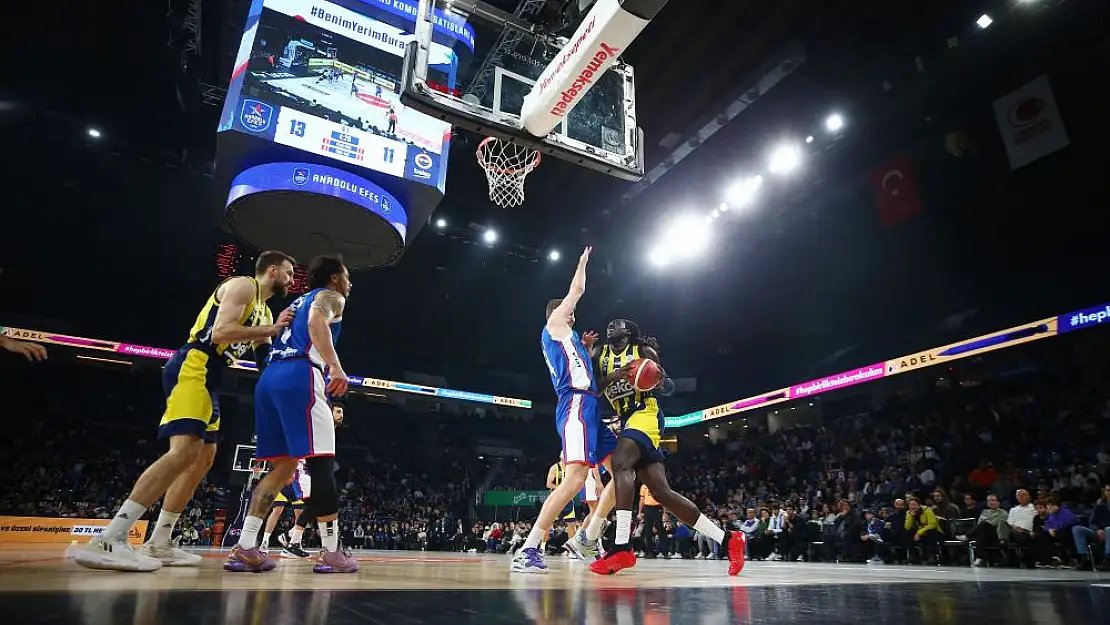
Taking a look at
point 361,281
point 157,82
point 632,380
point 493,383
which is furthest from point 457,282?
point 632,380

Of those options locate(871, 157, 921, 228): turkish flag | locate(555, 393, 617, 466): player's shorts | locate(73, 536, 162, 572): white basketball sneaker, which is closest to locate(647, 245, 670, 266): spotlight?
locate(871, 157, 921, 228): turkish flag

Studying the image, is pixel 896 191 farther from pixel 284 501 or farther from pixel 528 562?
pixel 284 501

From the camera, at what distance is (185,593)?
1754 millimetres

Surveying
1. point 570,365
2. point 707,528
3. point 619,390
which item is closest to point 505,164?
point 570,365

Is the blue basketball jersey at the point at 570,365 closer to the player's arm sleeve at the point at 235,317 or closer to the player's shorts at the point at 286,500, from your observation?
the player's arm sleeve at the point at 235,317

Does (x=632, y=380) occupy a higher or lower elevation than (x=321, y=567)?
higher

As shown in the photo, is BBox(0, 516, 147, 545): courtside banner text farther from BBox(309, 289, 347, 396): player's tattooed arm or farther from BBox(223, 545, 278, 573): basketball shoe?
BBox(309, 289, 347, 396): player's tattooed arm

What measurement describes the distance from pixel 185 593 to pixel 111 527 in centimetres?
135

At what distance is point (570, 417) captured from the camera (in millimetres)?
4051

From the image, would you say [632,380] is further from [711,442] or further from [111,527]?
[711,442]

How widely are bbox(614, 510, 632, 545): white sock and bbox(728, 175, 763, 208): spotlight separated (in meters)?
9.98

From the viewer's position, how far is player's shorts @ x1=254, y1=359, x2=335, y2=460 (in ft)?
9.84

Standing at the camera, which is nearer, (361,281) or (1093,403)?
(1093,403)

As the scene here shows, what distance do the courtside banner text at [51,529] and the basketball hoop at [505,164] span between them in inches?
326
